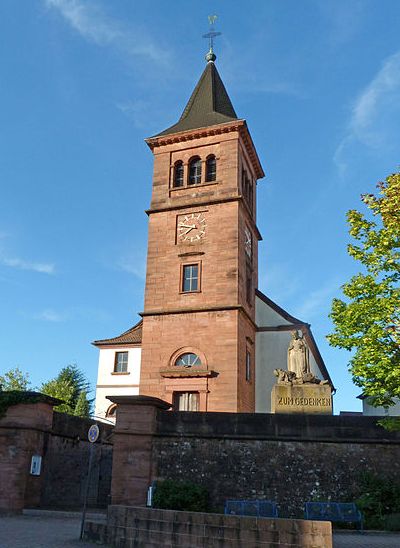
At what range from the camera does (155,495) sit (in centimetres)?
1559

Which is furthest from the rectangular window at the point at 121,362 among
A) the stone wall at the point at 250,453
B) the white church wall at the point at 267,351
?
the stone wall at the point at 250,453

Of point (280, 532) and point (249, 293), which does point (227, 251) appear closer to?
point (249, 293)

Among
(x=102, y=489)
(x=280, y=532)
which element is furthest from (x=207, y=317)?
(x=280, y=532)

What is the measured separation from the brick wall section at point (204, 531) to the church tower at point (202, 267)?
1373 cm

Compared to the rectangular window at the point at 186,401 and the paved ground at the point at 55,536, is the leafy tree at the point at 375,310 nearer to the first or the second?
the paved ground at the point at 55,536

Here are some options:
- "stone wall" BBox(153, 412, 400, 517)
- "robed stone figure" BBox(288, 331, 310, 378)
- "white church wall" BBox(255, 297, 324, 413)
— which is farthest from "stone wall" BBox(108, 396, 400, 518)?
"white church wall" BBox(255, 297, 324, 413)

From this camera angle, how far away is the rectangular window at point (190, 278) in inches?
1107

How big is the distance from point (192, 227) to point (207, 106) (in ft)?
28.9

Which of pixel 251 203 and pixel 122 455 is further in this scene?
pixel 251 203

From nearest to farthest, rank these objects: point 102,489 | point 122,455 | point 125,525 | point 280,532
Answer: point 280,532
point 125,525
point 122,455
point 102,489

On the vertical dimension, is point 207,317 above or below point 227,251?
below

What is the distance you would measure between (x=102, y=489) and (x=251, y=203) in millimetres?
17973

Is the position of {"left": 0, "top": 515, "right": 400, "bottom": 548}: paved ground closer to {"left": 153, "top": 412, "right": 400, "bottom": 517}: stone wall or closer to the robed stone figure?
{"left": 153, "top": 412, "right": 400, "bottom": 517}: stone wall

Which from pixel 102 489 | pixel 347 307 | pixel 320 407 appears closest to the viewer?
pixel 347 307
